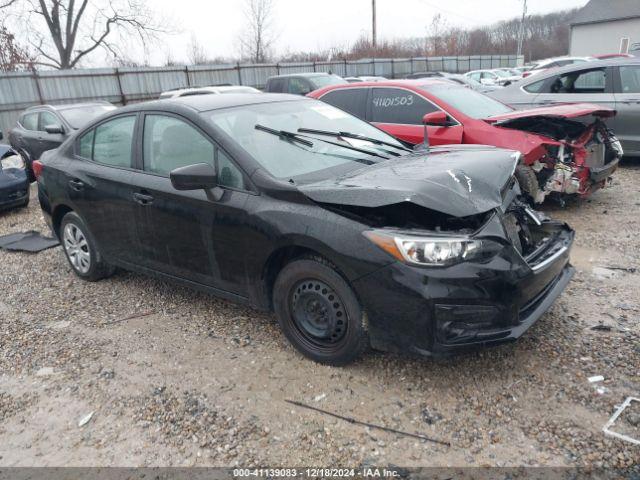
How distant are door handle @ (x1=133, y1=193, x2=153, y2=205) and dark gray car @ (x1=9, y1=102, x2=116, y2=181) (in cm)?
669

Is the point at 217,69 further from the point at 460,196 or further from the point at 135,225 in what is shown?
the point at 460,196

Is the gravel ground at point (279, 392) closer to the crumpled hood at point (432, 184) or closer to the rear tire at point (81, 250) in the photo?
the rear tire at point (81, 250)

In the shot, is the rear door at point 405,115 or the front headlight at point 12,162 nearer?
the rear door at point 405,115

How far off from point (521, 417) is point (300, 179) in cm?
190

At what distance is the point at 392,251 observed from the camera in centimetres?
271

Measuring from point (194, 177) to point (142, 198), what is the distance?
2.92 ft

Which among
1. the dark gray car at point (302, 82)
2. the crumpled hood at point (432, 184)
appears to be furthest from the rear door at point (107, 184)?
the dark gray car at point (302, 82)

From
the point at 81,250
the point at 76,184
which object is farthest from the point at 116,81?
the point at 76,184

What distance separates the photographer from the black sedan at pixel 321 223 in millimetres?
2725

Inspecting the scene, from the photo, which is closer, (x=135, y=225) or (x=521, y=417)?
(x=521, y=417)

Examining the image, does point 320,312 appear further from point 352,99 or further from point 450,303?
point 352,99

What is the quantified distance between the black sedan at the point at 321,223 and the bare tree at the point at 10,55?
26762 millimetres

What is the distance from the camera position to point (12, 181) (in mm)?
7754

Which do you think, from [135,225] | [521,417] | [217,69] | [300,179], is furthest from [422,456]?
[217,69]
